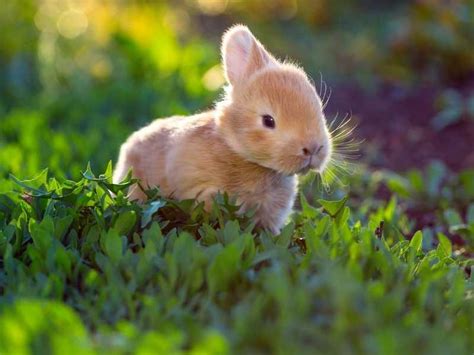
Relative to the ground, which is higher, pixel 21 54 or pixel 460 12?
pixel 460 12

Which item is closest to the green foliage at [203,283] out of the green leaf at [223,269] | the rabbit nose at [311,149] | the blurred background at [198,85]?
the green leaf at [223,269]

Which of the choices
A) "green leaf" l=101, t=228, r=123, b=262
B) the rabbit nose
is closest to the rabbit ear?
the rabbit nose

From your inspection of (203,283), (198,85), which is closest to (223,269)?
(203,283)

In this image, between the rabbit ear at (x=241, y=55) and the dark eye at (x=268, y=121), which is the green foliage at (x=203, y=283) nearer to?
the dark eye at (x=268, y=121)

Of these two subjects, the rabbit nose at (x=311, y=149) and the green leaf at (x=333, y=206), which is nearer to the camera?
the rabbit nose at (x=311, y=149)

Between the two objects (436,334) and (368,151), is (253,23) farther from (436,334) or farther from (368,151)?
(436,334)

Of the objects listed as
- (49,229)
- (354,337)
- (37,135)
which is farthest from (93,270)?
(37,135)

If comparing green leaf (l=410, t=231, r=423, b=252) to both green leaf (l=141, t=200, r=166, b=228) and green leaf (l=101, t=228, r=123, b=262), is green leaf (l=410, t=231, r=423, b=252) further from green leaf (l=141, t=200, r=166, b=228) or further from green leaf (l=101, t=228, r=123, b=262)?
green leaf (l=101, t=228, r=123, b=262)

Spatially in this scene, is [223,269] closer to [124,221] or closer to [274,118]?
[124,221]
